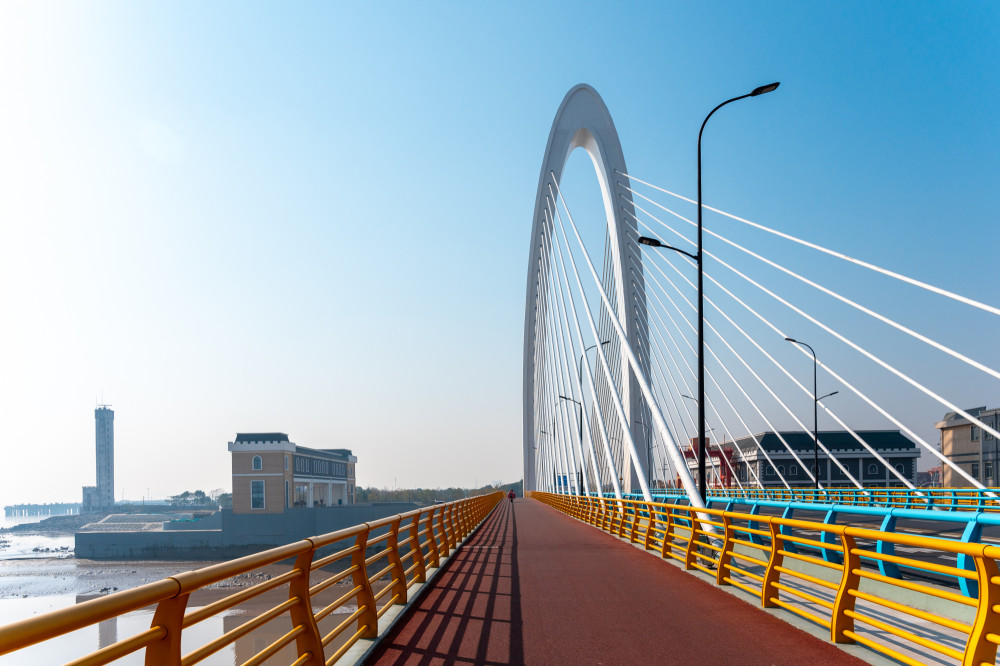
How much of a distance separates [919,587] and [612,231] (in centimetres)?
3183

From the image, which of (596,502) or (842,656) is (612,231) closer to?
(596,502)

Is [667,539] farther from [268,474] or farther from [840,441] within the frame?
[840,441]

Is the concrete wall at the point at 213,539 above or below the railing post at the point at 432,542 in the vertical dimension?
below

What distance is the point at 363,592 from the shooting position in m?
7.34

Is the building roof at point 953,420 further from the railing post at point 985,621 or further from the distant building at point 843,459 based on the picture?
the railing post at point 985,621

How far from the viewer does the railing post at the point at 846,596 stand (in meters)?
6.99

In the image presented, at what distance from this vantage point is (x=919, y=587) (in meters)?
5.96

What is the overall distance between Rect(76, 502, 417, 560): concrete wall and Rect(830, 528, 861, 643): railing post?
65.7 metres

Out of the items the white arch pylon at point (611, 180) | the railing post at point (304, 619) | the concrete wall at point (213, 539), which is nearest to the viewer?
the railing post at point (304, 619)

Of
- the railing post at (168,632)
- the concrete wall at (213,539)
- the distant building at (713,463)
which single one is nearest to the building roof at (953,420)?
the distant building at (713,463)

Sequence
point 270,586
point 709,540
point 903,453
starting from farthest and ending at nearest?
point 903,453 < point 709,540 < point 270,586

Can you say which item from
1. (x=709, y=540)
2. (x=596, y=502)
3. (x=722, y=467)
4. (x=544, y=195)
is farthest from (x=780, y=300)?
(x=722, y=467)

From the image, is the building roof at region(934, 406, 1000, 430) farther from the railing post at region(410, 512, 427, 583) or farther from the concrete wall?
the railing post at region(410, 512, 427, 583)

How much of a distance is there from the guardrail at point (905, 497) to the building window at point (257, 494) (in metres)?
47.1
